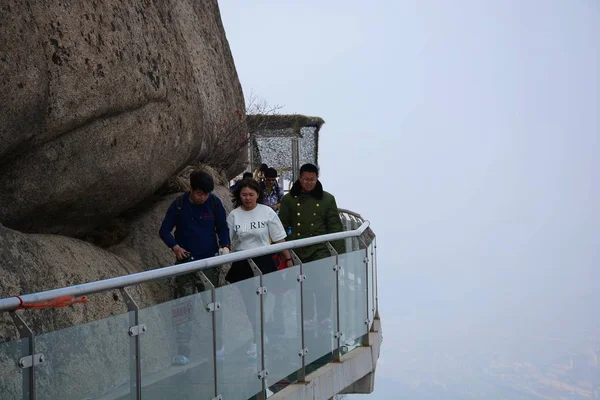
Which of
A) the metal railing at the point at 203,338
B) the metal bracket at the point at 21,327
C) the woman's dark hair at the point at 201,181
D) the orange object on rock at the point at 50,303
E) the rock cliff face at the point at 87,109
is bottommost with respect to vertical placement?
the metal railing at the point at 203,338

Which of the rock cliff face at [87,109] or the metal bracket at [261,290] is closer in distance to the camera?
the metal bracket at [261,290]

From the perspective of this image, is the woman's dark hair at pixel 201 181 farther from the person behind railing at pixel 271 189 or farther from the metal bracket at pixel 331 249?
the person behind railing at pixel 271 189

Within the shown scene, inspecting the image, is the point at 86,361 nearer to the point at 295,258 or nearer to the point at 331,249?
the point at 295,258

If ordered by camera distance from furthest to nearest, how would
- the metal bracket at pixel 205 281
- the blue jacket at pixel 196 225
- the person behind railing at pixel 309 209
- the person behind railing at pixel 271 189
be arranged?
the person behind railing at pixel 271 189 < the person behind railing at pixel 309 209 < the blue jacket at pixel 196 225 < the metal bracket at pixel 205 281

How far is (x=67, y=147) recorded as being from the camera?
27.8 ft

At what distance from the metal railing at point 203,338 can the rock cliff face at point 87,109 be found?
222 cm

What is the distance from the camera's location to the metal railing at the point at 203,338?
4.36 m

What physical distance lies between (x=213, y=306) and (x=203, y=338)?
21 cm

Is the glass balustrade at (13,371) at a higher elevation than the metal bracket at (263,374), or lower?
higher

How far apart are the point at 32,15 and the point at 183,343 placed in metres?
3.42

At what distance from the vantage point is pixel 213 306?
600 cm

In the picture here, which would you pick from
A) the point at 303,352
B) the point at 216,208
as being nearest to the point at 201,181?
the point at 216,208

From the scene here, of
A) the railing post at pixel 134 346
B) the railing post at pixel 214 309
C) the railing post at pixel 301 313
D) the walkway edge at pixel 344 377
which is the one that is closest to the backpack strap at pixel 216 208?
the railing post at pixel 301 313

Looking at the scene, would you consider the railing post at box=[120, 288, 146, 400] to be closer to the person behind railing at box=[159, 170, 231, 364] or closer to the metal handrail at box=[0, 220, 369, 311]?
the metal handrail at box=[0, 220, 369, 311]
